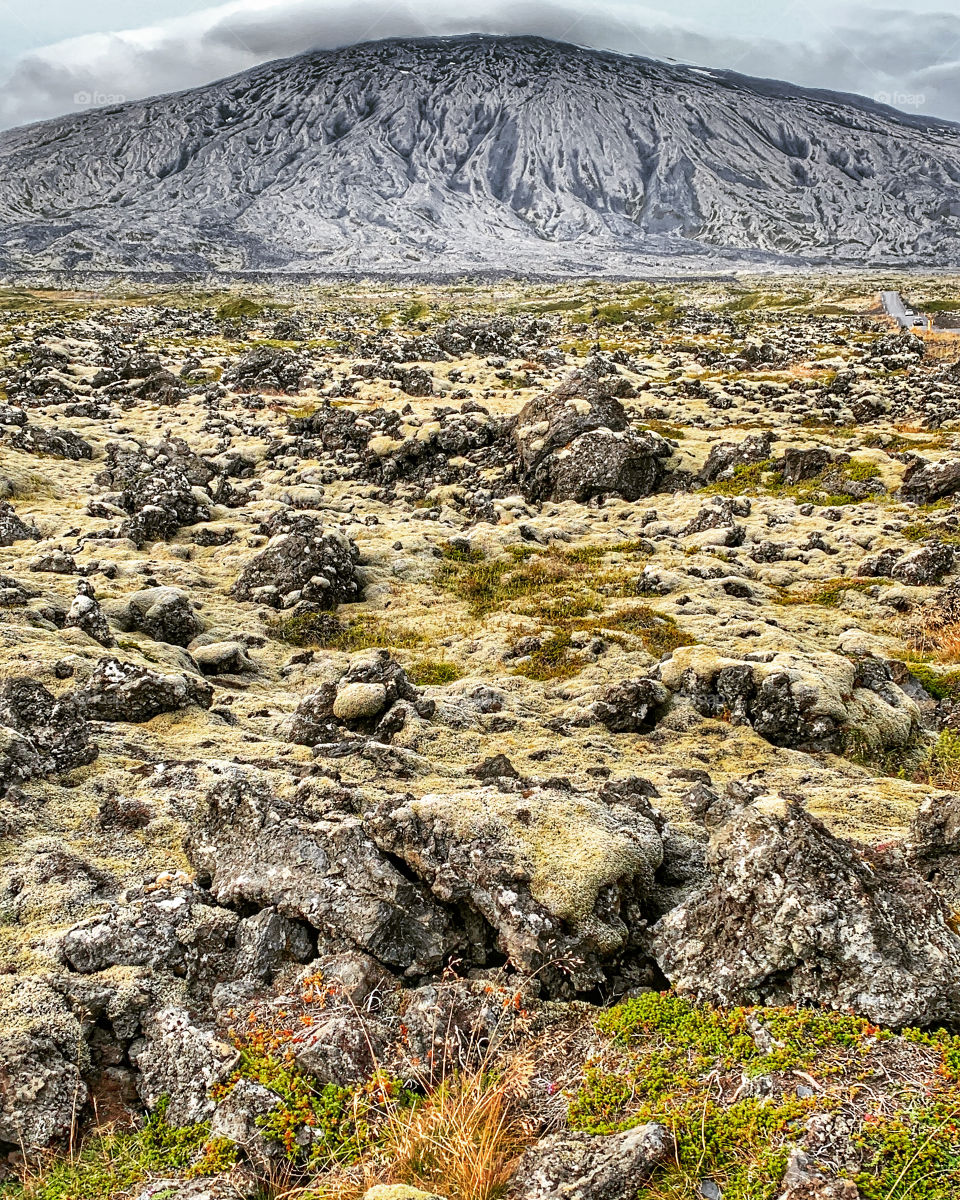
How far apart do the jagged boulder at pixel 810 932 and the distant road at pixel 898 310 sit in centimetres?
8731

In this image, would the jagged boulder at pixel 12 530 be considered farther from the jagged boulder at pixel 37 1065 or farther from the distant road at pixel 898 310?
the distant road at pixel 898 310

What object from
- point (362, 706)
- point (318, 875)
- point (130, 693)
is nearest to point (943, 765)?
point (362, 706)

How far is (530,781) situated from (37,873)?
5662 mm

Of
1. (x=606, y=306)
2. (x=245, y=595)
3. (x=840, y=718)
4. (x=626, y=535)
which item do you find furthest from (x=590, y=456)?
(x=606, y=306)

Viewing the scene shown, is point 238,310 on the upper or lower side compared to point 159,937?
upper

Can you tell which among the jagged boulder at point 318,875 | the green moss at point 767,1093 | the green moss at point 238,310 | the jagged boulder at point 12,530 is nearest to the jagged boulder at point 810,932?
the green moss at point 767,1093

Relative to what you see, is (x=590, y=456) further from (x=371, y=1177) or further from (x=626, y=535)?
(x=371, y=1177)

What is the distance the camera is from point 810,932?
6.27 m

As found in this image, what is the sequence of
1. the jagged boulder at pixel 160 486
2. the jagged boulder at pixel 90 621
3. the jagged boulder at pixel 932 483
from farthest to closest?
the jagged boulder at pixel 932 483 → the jagged boulder at pixel 160 486 → the jagged boulder at pixel 90 621

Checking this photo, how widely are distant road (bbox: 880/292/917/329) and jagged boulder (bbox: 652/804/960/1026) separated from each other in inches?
3438

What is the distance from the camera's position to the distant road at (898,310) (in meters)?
82.4

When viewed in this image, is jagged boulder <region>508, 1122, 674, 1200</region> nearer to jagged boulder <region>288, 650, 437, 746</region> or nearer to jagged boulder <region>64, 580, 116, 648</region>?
jagged boulder <region>288, 650, 437, 746</region>

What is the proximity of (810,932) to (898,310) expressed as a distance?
108942 millimetres

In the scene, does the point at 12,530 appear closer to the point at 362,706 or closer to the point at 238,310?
the point at 362,706
